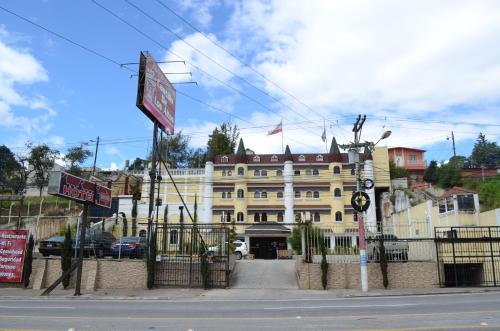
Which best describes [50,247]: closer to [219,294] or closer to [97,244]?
[97,244]

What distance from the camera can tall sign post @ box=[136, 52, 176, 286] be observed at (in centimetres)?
2252

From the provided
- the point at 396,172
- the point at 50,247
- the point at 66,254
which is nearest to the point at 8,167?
the point at 50,247

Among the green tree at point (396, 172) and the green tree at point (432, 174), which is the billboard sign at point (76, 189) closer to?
the green tree at point (396, 172)

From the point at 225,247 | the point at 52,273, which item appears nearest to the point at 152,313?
the point at 225,247

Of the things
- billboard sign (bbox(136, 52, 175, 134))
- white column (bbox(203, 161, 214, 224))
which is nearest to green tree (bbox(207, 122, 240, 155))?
white column (bbox(203, 161, 214, 224))

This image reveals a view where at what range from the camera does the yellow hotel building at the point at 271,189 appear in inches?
2244

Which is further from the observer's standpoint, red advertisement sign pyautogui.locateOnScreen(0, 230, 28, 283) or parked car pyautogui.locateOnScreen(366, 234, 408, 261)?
red advertisement sign pyautogui.locateOnScreen(0, 230, 28, 283)

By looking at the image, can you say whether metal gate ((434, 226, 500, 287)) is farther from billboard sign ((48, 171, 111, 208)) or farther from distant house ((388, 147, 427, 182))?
distant house ((388, 147, 427, 182))

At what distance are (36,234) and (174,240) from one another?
8817 mm

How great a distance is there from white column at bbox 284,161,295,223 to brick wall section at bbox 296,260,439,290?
118 feet


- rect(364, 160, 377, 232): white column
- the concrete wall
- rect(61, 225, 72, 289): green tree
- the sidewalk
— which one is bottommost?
the sidewalk

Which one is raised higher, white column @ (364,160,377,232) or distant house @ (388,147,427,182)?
distant house @ (388,147,427,182)

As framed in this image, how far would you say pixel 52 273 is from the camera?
21594 mm

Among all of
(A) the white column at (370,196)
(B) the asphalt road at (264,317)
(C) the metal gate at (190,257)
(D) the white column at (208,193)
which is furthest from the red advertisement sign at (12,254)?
(A) the white column at (370,196)
